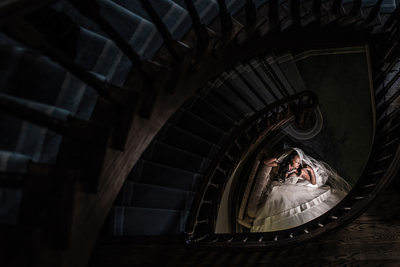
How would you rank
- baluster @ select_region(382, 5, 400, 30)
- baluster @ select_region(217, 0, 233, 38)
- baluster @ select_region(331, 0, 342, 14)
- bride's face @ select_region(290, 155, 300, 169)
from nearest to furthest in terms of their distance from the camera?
baluster @ select_region(217, 0, 233, 38) < baluster @ select_region(331, 0, 342, 14) < baluster @ select_region(382, 5, 400, 30) < bride's face @ select_region(290, 155, 300, 169)

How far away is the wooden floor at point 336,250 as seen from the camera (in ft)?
9.87

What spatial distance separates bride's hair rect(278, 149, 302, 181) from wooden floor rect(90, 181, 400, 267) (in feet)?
11.7

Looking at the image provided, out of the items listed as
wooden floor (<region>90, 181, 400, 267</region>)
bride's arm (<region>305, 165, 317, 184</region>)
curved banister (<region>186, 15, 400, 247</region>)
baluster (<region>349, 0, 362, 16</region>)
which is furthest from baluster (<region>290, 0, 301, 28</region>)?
bride's arm (<region>305, 165, 317, 184</region>)

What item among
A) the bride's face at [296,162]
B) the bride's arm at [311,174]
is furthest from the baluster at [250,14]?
the bride's arm at [311,174]

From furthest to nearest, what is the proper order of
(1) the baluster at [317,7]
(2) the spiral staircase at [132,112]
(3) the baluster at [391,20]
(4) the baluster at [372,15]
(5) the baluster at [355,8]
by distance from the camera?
(3) the baluster at [391,20]
(4) the baluster at [372,15]
(5) the baluster at [355,8]
(1) the baluster at [317,7]
(2) the spiral staircase at [132,112]

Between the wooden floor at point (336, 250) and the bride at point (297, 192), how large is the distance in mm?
2719

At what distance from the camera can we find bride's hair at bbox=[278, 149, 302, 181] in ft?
22.0

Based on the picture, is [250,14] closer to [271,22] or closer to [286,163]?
[271,22]

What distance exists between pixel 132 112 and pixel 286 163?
20.5 feet

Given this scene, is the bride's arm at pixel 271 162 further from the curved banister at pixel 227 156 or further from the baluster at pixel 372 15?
the baluster at pixel 372 15

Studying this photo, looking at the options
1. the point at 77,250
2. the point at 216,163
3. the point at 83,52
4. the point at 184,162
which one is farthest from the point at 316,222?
the point at 83,52

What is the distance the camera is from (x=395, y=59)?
12.1 feet

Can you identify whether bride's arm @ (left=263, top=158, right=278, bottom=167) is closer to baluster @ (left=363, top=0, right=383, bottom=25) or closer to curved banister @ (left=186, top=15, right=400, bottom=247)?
curved banister @ (left=186, top=15, right=400, bottom=247)

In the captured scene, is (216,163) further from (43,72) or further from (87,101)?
(43,72)
